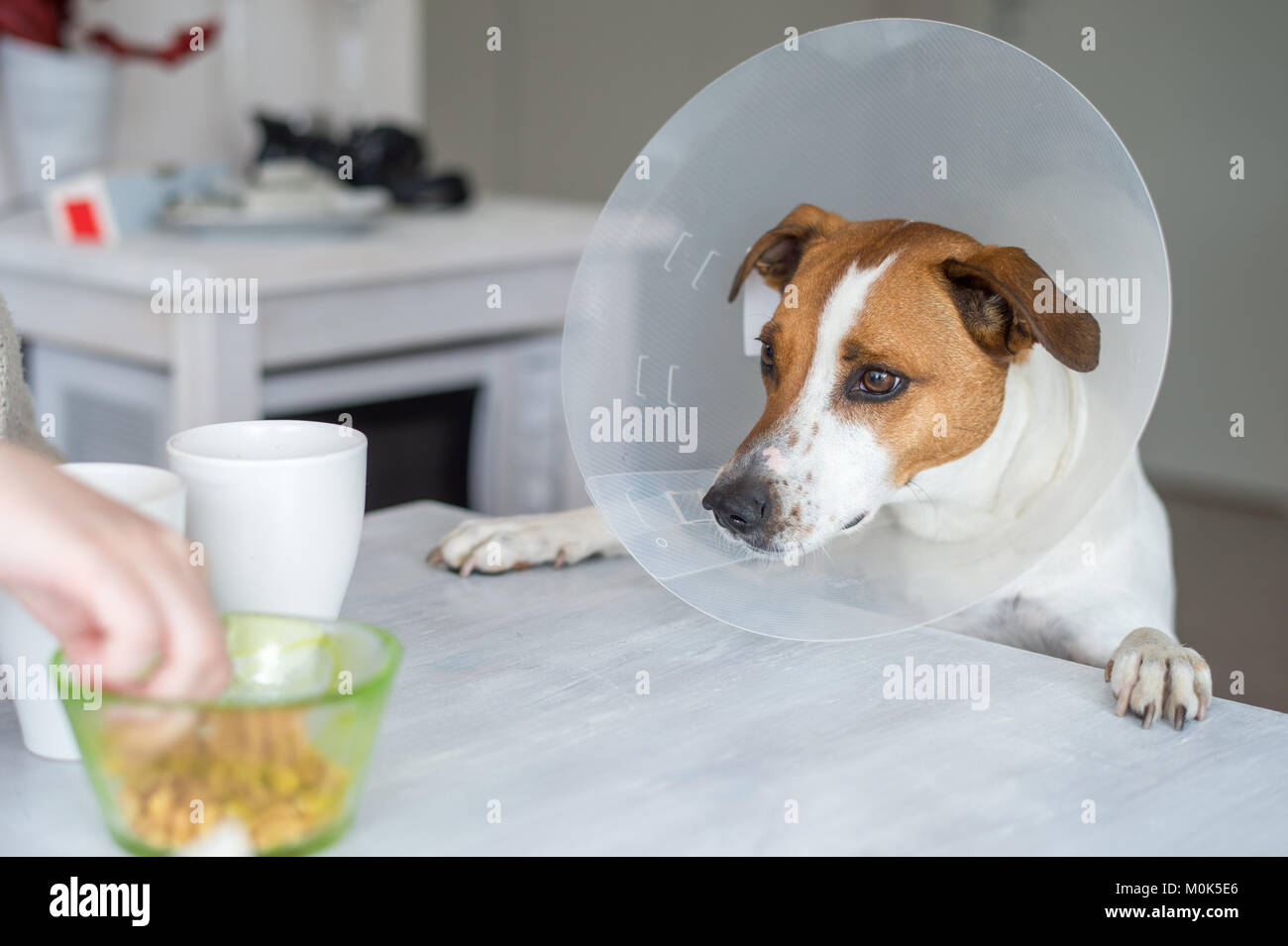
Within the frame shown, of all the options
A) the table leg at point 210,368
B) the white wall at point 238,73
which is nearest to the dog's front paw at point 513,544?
the table leg at point 210,368

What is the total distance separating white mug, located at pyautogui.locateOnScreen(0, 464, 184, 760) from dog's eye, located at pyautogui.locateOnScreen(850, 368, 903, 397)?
0.54 m

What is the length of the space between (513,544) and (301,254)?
3.73 feet

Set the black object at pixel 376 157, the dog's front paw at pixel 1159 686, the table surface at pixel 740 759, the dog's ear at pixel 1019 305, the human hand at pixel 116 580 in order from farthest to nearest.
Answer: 1. the black object at pixel 376 157
2. the dog's ear at pixel 1019 305
3. the dog's front paw at pixel 1159 686
4. the table surface at pixel 740 759
5. the human hand at pixel 116 580

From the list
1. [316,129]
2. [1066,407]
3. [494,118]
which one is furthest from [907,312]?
[494,118]

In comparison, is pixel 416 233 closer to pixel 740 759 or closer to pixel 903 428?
pixel 903 428

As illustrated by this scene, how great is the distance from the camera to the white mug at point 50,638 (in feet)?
2.02

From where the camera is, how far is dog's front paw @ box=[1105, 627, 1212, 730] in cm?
72

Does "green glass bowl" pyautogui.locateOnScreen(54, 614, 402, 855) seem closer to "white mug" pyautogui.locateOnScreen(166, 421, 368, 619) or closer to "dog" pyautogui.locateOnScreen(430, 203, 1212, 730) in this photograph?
"white mug" pyautogui.locateOnScreen(166, 421, 368, 619)

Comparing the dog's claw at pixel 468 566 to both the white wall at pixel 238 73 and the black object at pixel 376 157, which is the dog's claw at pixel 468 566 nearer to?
the black object at pixel 376 157

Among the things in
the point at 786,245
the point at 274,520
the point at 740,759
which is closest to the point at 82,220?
the point at 786,245

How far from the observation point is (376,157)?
2465mm

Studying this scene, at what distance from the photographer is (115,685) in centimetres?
49

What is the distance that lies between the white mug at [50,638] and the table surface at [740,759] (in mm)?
13
